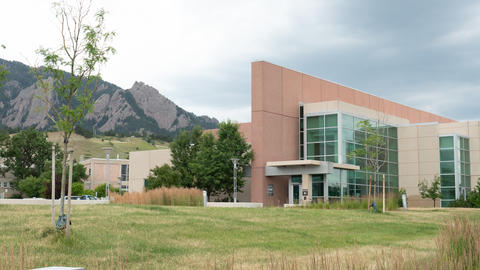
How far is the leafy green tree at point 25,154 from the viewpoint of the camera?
90.1 metres

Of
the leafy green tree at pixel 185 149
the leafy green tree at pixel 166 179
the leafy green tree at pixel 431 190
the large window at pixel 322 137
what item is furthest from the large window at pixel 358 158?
the leafy green tree at pixel 166 179

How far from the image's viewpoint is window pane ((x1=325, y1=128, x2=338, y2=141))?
46219 mm

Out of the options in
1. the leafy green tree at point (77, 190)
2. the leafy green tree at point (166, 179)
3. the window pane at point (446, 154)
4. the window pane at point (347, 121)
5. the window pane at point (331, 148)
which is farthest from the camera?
the leafy green tree at point (77, 190)

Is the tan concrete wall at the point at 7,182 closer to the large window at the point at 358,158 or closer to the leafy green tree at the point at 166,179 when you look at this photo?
the leafy green tree at the point at 166,179

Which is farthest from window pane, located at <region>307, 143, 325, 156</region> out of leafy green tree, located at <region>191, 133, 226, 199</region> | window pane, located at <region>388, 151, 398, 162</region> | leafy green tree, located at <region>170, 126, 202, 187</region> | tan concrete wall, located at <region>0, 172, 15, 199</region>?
tan concrete wall, located at <region>0, 172, 15, 199</region>

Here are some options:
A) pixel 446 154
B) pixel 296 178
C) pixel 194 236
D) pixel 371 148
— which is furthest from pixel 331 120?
pixel 194 236

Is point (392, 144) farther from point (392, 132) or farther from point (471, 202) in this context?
point (471, 202)

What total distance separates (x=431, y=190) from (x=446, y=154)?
6590 mm

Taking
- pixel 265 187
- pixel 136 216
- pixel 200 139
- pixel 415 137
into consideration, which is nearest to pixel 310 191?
pixel 265 187

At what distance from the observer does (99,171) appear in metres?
102

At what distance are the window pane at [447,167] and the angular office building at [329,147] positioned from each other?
9 centimetres

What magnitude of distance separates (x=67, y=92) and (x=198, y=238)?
17.7 feet

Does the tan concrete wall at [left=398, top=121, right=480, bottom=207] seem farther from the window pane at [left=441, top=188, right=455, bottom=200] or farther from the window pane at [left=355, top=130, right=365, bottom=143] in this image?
the window pane at [left=355, top=130, right=365, bottom=143]

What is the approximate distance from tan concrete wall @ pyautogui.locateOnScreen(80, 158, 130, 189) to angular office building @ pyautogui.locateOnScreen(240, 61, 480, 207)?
174 feet
